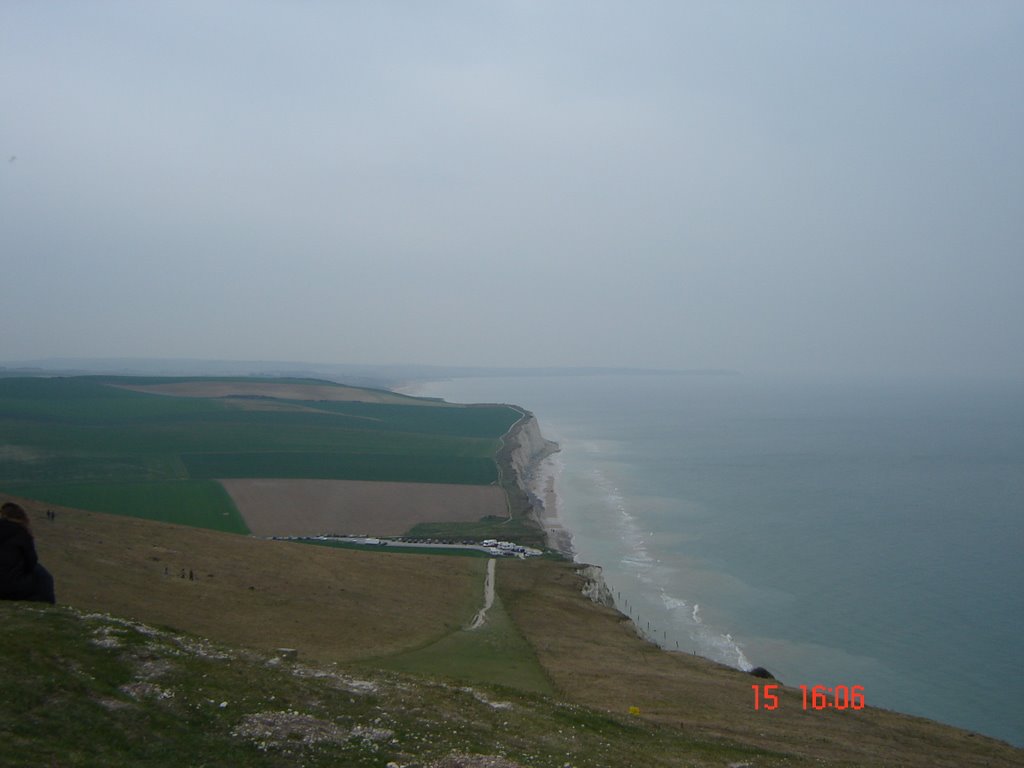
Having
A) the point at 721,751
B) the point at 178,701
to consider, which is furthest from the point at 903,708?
the point at 178,701

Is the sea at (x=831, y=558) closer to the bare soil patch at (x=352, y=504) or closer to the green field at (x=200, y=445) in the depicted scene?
the bare soil patch at (x=352, y=504)

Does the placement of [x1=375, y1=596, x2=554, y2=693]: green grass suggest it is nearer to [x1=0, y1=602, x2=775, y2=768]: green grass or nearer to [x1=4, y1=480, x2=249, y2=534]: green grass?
[x1=0, y1=602, x2=775, y2=768]: green grass

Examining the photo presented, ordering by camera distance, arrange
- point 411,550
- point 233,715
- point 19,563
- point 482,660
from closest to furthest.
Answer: point 233,715 → point 19,563 → point 482,660 → point 411,550

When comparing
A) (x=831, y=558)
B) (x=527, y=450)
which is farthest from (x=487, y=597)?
(x=527, y=450)

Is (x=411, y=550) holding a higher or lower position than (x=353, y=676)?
lower

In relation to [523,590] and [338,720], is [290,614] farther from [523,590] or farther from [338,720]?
[338,720]

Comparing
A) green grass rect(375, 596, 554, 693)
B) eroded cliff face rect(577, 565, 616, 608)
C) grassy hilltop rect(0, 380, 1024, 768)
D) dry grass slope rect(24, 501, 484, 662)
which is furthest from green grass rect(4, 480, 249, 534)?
green grass rect(375, 596, 554, 693)
